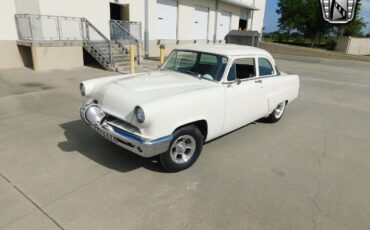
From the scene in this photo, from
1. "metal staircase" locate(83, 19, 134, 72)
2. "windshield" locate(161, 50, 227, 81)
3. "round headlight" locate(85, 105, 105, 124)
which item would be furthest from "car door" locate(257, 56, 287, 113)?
"metal staircase" locate(83, 19, 134, 72)

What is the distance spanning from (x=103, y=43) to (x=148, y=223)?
1122cm

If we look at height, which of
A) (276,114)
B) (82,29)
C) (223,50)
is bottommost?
(276,114)

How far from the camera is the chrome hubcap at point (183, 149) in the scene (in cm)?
354

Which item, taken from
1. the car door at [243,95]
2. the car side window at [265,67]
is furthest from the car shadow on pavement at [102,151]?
the car side window at [265,67]

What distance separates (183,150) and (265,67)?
2568 mm

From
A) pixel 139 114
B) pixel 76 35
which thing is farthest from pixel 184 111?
pixel 76 35

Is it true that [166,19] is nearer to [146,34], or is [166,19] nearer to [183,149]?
[146,34]

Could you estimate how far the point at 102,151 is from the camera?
409 centimetres

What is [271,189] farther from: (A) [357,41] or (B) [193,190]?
(A) [357,41]

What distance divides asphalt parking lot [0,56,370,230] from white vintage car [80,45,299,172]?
45 cm

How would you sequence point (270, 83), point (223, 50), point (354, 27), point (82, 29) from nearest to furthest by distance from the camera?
1. point (223, 50)
2. point (270, 83)
3. point (82, 29)
4. point (354, 27)

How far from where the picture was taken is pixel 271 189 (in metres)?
3.34

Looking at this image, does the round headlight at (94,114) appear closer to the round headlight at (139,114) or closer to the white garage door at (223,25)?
the round headlight at (139,114)

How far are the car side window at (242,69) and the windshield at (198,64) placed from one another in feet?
0.57
